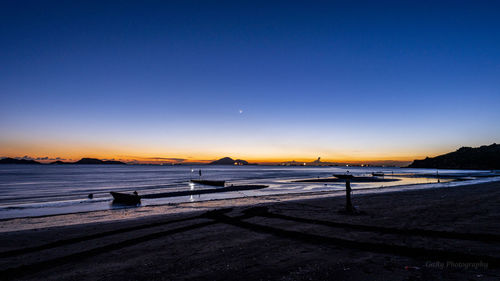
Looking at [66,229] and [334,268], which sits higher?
[334,268]

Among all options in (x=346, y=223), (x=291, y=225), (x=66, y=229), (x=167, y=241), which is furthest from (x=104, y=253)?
(x=346, y=223)

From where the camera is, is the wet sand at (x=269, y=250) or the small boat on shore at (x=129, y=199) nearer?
the wet sand at (x=269, y=250)

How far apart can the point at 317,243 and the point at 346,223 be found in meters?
3.52

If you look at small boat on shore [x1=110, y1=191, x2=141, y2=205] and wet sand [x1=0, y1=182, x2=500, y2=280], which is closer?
wet sand [x1=0, y1=182, x2=500, y2=280]

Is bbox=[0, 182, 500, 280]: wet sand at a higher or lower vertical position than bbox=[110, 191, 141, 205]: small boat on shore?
higher

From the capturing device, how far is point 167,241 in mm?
8547

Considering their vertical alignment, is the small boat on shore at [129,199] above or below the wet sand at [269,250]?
below

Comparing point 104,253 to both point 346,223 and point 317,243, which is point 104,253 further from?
point 346,223

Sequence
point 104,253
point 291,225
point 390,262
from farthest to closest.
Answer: point 291,225 < point 104,253 < point 390,262

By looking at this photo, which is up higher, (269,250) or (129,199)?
(269,250)

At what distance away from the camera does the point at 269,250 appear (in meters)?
7.07

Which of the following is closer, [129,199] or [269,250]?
[269,250]

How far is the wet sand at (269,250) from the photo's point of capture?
546 cm

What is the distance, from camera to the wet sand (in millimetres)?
5461
